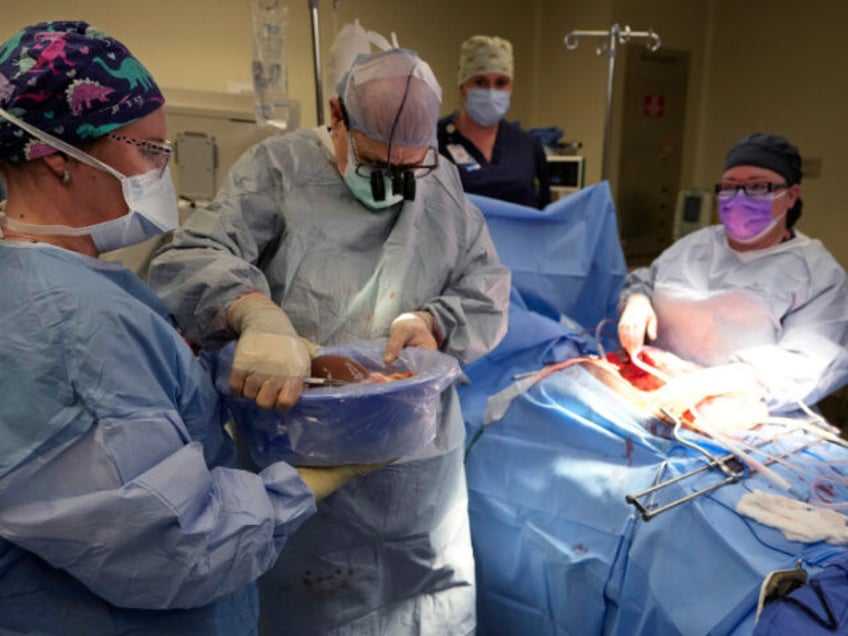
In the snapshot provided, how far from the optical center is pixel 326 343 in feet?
4.15

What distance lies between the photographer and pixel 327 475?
101 cm

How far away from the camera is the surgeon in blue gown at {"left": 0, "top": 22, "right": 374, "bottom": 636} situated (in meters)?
0.69

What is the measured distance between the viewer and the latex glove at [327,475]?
38.9 inches

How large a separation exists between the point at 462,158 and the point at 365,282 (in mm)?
1230

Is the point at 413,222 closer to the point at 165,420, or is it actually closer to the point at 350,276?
the point at 350,276

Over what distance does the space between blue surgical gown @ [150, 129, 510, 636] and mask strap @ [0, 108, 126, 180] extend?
362mm

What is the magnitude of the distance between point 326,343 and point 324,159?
1.24 ft

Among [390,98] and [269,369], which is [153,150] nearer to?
[269,369]

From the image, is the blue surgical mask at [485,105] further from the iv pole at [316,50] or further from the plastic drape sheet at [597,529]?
the plastic drape sheet at [597,529]

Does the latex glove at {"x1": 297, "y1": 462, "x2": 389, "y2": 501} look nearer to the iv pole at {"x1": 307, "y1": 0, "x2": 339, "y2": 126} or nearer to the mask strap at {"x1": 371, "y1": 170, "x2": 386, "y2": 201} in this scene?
the mask strap at {"x1": 371, "y1": 170, "x2": 386, "y2": 201}

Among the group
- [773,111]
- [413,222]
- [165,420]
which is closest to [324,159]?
[413,222]

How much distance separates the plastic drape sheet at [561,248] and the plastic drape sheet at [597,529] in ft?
1.44

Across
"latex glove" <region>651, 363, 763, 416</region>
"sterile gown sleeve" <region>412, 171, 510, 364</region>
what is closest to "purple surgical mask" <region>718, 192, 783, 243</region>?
"latex glove" <region>651, 363, 763, 416</region>

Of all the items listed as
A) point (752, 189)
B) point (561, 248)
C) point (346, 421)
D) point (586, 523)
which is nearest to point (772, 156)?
point (752, 189)
